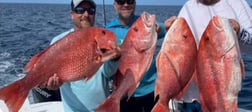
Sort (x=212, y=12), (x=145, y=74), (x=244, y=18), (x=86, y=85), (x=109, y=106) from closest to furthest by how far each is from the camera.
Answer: (x=109, y=106)
(x=244, y=18)
(x=212, y=12)
(x=86, y=85)
(x=145, y=74)

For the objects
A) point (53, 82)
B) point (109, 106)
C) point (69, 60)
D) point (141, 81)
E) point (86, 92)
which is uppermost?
point (69, 60)

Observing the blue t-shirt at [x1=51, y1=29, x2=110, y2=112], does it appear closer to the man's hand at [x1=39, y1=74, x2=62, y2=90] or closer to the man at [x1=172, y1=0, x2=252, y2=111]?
the man's hand at [x1=39, y1=74, x2=62, y2=90]

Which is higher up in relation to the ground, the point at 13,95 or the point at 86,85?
the point at 13,95

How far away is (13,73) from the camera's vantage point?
9766 mm

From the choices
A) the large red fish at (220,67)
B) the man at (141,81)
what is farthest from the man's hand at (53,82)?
the man at (141,81)

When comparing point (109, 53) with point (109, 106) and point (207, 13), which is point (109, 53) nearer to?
point (109, 106)

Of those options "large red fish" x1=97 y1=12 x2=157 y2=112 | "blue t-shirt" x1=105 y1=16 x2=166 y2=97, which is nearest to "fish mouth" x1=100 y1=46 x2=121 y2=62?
→ "large red fish" x1=97 y1=12 x2=157 y2=112

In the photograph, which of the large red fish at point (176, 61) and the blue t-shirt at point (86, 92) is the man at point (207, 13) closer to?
the large red fish at point (176, 61)

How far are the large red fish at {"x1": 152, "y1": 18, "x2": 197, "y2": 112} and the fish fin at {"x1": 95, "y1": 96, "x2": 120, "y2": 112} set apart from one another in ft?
0.95

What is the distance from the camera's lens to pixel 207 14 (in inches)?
140

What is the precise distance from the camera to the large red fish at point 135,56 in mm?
3021

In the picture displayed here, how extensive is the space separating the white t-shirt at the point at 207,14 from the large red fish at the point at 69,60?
81cm

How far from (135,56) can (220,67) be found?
63 centimetres

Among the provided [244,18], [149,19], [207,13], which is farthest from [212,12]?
[149,19]
